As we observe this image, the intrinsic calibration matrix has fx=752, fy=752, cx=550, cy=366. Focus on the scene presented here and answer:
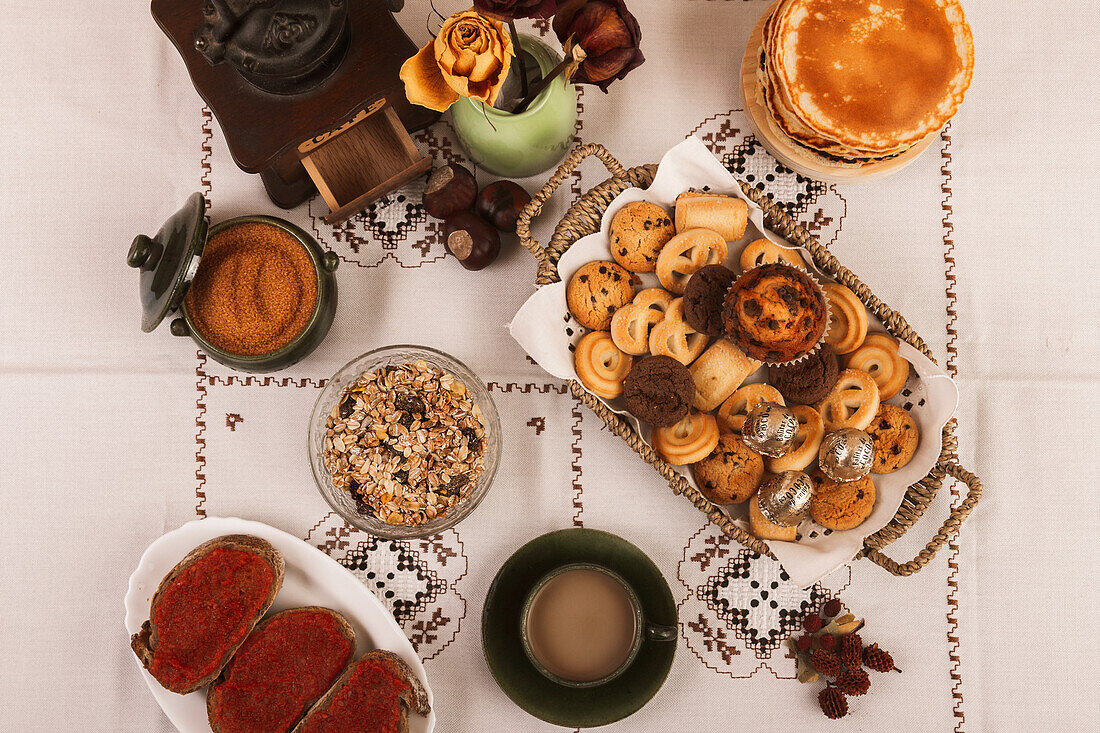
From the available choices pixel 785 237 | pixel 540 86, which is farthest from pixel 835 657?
pixel 540 86

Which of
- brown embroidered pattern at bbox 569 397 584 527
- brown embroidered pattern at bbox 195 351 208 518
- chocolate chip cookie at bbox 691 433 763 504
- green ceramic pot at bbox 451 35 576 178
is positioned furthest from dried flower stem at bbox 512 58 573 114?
brown embroidered pattern at bbox 195 351 208 518

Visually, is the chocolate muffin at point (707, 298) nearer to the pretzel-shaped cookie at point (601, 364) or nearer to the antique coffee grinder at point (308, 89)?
the pretzel-shaped cookie at point (601, 364)

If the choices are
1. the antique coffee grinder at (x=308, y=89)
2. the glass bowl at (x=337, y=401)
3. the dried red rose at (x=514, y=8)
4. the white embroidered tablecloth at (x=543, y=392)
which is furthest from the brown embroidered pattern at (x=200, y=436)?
the dried red rose at (x=514, y=8)

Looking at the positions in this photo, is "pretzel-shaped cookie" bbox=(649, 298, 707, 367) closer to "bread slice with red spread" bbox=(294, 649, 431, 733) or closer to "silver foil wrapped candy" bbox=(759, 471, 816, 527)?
"silver foil wrapped candy" bbox=(759, 471, 816, 527)

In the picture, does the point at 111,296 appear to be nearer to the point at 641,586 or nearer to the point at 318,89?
the point at 318,89

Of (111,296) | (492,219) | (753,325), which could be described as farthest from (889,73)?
(111,296)
